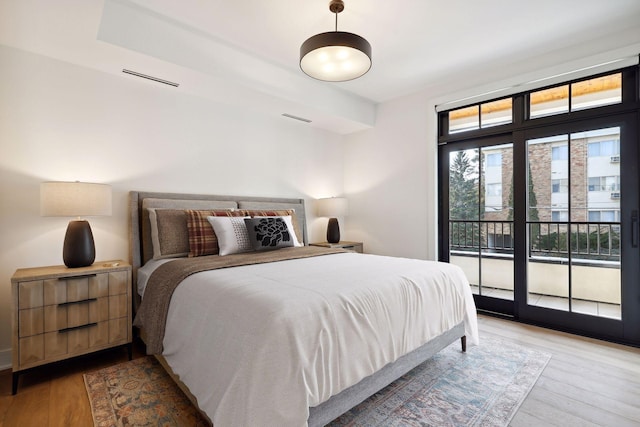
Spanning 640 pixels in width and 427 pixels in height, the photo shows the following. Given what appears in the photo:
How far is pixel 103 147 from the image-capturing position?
2.67 meters

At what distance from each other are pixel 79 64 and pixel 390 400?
11.4 ft

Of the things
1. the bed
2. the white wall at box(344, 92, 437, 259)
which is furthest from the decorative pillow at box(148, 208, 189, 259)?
the white wall at box(344, 92, 437, 259)

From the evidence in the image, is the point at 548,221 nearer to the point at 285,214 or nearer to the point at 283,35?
the point at 285,214

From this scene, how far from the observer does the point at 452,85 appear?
11.8 ft

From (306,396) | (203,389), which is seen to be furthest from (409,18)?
(203,389)

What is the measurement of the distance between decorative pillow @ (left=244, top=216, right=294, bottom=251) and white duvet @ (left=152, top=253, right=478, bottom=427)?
69cm

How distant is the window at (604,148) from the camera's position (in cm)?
270

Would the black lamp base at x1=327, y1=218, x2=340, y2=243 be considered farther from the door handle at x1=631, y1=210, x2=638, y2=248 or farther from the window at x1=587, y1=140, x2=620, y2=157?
the door handle at x1=631, y1=210, x2=638, y2=248

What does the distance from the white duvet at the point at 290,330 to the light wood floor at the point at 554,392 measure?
0.61 meters

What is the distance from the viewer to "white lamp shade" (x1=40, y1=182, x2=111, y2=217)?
2121 millimetres

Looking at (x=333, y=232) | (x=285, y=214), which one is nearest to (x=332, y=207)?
(x=333, y=232)

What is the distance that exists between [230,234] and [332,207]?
5.75 ft

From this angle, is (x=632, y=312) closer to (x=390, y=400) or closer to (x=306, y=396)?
(x=390, y=400)

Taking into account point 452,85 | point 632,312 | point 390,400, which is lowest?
point 390,400
